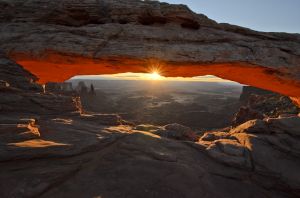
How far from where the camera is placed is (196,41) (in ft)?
37.4

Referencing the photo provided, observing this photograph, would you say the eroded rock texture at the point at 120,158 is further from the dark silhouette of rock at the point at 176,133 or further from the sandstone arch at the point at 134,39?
the sandstone arch at the point at 134,39

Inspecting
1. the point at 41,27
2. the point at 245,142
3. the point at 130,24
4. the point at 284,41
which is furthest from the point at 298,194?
the point at 41,27

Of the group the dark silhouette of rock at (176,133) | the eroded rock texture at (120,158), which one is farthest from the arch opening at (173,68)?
the dark silhouette of rock at (176,133)

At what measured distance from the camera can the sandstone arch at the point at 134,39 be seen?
1066cm

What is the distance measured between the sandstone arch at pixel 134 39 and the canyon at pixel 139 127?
5 centimetres

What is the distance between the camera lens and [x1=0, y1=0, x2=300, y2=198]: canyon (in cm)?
808

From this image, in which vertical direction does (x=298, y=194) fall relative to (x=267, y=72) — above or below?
below

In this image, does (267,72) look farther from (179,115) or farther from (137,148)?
(179,115)

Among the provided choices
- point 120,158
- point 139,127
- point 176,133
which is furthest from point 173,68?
point 120,158

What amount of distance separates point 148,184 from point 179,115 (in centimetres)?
4331

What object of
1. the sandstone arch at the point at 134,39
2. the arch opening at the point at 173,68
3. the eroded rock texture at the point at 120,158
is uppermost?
the sandstone arch at the point at 134,39

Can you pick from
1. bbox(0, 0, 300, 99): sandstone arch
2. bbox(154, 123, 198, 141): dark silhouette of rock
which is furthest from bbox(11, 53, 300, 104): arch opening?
bbox(154, 123, 198, 141): dark silhouette of rock

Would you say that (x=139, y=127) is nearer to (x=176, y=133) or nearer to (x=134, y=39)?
(x=176, y=133)

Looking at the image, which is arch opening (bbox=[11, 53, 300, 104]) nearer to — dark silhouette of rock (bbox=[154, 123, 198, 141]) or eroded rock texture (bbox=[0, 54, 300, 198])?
eroded rock texture (bbox=[0, 54, 300, 198])
